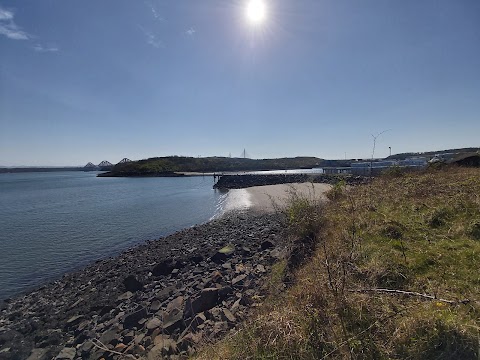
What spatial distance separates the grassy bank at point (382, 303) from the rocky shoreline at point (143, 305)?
1582 mm

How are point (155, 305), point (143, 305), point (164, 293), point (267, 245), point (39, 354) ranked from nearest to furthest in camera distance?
point (39, 354), point (155, 305), point (143, 305), point (164, 293), point (267, 245)

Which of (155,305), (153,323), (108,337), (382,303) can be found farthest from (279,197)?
(382,303)

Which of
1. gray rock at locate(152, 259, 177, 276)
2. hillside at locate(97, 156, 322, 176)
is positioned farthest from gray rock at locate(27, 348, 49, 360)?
hillside at locate(97, 156, 322, 176)

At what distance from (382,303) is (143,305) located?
6.87 meters

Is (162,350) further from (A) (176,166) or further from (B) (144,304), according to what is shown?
(A) (176,166)

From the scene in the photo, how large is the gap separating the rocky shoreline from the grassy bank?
1582 millimetres

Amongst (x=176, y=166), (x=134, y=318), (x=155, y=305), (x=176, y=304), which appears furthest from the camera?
(x=176, y=166)

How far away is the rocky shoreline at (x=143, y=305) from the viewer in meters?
5.81

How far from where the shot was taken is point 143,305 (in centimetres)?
805

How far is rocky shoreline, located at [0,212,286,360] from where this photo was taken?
5812 millimetres

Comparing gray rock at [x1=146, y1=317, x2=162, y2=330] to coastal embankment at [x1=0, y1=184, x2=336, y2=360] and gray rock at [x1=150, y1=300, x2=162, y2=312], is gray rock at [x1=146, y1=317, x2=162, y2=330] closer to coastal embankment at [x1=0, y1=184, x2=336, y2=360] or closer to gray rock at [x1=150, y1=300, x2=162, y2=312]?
coastal embankment at [x1=0, y1=184, x2=336, y2=360]

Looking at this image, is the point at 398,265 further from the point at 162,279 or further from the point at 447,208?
the point at 162,279

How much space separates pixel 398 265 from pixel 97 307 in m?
8.70

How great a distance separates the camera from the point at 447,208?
277 inches
